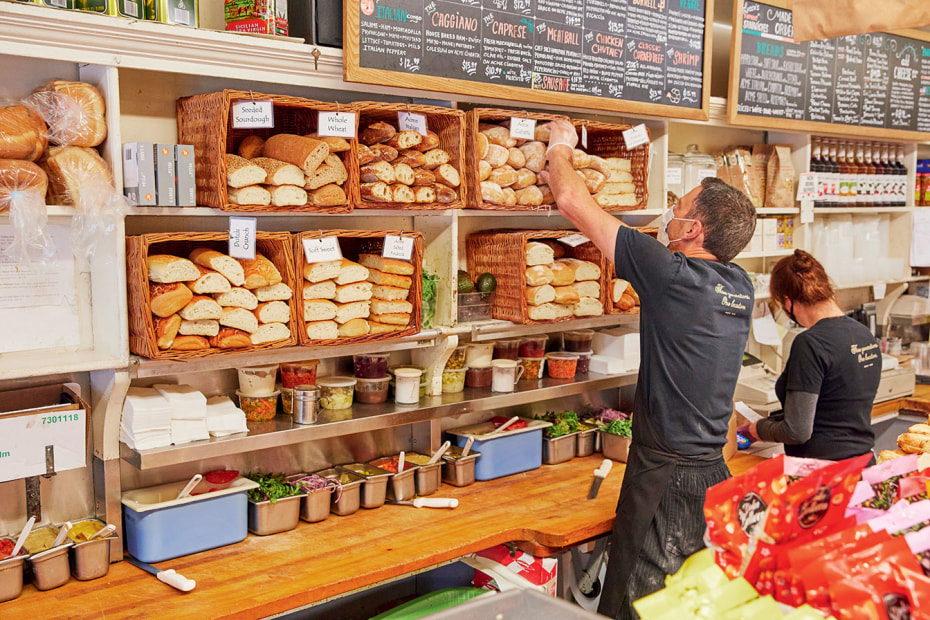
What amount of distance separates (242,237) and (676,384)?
4.78 ft

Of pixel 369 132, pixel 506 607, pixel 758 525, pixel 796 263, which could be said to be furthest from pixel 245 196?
pixel 796 263

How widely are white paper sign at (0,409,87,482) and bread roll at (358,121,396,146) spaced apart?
1.30 metres

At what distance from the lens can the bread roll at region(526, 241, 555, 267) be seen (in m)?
3.34

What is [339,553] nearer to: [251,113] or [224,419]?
[224,419]

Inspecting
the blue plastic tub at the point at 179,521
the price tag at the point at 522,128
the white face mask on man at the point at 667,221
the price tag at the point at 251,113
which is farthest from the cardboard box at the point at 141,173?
the white face mask on man at the point at 667,221

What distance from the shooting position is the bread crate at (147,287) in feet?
7.97

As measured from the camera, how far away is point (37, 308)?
2570 mm

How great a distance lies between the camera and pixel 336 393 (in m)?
3.06

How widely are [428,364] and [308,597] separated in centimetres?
116

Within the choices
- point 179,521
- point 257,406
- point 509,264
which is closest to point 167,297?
point 257,406

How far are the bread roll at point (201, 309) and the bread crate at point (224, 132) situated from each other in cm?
28

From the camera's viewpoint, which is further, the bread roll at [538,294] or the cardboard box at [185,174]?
the bread roll at [538,294]

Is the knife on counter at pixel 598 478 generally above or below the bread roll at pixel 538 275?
below

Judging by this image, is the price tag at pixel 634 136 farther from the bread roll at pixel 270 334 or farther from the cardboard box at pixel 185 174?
the cardboard box at pixel 185 174
